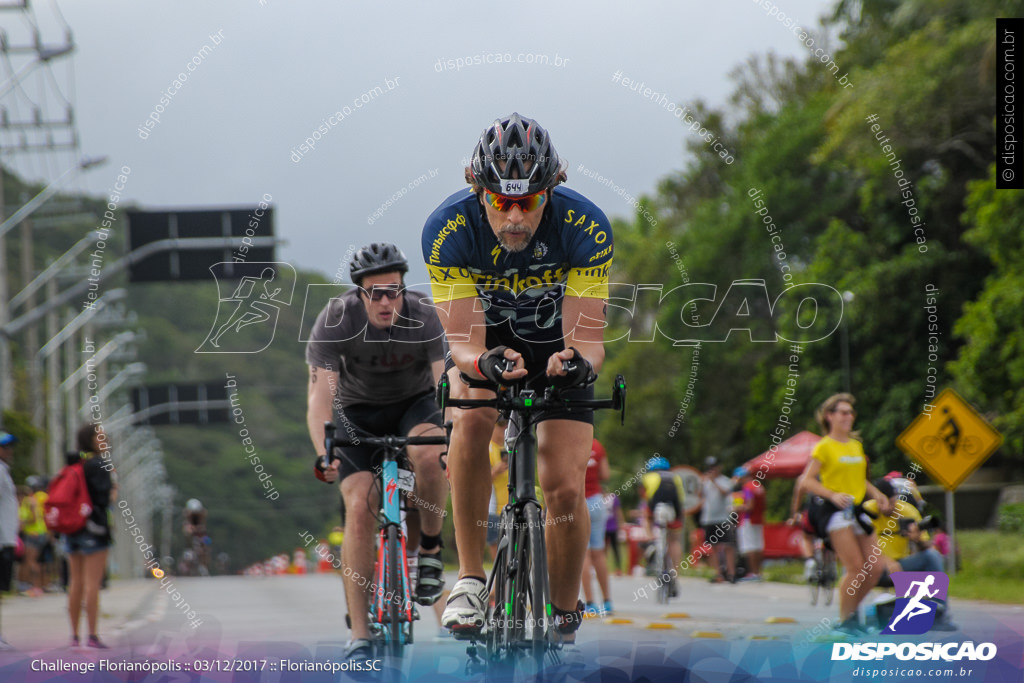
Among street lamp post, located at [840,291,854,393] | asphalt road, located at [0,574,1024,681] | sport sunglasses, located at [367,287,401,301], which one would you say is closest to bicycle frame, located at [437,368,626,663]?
asphalt road, located at [0,574,1024,681]

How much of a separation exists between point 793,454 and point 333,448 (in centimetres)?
2080

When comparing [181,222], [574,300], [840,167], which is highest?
[840,167]

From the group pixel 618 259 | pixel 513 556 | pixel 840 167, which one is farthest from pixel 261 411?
pixel 513 556

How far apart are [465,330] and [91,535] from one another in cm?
614

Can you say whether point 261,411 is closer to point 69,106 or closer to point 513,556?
point 69,106

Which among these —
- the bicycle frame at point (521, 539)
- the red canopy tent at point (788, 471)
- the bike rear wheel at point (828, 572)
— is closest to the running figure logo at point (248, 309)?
the bicycle frame at point (521, 539)

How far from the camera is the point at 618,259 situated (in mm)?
56719

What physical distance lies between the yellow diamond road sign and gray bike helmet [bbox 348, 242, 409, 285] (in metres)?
9.47

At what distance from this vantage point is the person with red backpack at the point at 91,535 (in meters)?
10.2

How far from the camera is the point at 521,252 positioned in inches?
205

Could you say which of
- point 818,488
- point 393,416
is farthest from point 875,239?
point 393,416

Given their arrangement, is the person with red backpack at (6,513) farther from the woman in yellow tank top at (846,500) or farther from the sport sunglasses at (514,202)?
the sport sunglasses at (514,202)

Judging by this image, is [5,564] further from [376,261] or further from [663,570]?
[376,261]

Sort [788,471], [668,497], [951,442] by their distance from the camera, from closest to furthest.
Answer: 1. [668,497]
2. [951,442]
3. [788,471]
